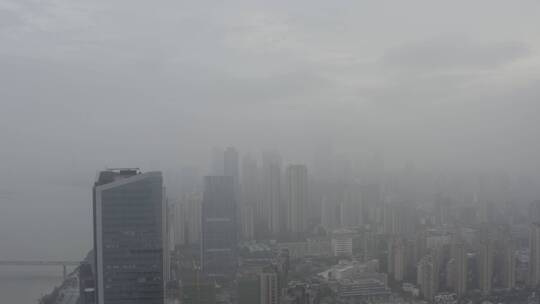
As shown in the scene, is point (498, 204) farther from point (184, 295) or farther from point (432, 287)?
point (184, 295)

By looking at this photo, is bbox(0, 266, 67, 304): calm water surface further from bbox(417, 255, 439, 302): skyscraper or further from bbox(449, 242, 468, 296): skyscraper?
bbox(449, 242, 468, 296): skyscraper

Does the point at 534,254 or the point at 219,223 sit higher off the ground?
the point at 219,223

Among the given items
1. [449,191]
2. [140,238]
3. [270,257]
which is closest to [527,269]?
[449,191]

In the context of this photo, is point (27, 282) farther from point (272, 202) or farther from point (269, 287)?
point (269, 287)

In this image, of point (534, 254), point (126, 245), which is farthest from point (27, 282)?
point (534, 254)

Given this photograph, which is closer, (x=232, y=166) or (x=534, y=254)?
(x=534, y=254)

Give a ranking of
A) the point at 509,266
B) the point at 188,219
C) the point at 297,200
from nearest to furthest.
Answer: the point at 509,266 → the point at 188,219 → the point at 297,200

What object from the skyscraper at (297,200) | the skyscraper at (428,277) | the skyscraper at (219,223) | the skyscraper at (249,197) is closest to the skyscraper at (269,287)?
the skyscraper at (219,223)
